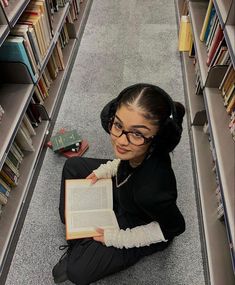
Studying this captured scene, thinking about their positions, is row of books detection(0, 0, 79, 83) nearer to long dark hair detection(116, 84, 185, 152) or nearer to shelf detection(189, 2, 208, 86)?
long dark hair detection(116, 84, 185, 152)

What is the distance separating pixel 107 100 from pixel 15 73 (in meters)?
0.81

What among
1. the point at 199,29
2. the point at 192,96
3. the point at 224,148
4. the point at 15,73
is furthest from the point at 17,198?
the point at 199,29

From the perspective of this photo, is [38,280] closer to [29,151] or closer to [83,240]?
[83,240]

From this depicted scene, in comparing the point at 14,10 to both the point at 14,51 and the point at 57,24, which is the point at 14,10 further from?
the point at 57,24

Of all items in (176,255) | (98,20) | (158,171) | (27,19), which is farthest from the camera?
(98,20)

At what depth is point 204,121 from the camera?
1.75 metres

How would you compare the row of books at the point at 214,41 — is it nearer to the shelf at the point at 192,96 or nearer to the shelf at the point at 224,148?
the shelf at the point at 224,148

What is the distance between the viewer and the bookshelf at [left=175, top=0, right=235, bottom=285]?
1112 millimetres

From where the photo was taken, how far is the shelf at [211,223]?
4.02 feet

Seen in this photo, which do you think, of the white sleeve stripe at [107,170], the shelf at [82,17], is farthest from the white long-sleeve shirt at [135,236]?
the shelf at [82,17]

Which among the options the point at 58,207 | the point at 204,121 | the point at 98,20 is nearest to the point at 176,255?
the point at 58,207

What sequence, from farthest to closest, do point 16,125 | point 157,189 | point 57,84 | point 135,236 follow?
point 57,84 → point 16,125 → point 135,236 → point 157,189

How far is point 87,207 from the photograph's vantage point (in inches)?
53.4

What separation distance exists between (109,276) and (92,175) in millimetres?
526
